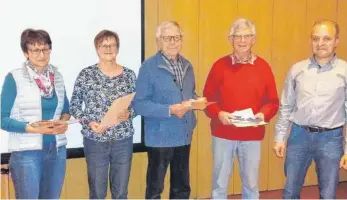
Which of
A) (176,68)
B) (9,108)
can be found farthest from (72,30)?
(9,108)

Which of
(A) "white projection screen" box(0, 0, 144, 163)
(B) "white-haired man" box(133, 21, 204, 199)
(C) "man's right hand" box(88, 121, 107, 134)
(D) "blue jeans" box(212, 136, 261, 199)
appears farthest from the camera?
(A) "white projection screen" box(0, 0, 144, 163)

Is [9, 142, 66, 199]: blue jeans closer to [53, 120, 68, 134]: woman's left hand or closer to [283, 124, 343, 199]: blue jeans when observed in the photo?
[53, 120, 68, 134]: woman's left hand

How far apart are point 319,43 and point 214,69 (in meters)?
0.72

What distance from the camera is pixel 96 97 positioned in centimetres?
272

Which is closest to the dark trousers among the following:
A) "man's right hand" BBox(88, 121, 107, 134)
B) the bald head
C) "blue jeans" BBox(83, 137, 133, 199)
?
"blue jeans" BBox(83, 137, 133, 199)

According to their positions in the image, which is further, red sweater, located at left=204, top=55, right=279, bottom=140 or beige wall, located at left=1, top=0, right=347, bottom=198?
beige wall, located at left=1, top=0, right=347, bottom=198

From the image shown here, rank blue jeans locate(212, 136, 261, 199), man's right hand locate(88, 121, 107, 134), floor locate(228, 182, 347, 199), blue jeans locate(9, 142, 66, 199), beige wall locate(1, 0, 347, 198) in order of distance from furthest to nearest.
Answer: floor locate(228, 182, 347, 199), beige wall locate(1, 0, 347, 198), blue jeans locate(212, 136, 261, 199), man's right hand locate(88, 121, 107, 134), blue jeans locate(9, 142, 66, 199)

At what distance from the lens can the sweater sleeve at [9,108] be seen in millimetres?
2408

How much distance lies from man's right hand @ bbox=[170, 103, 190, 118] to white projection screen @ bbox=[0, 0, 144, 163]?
0.92 meters

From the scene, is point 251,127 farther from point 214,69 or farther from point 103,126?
point 103,126

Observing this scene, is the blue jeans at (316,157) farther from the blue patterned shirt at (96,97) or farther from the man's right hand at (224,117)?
the blue patterned shirt at (96,97)

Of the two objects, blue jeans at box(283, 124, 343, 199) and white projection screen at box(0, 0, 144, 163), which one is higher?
white projection screen at box(0, 0, 144, 163)

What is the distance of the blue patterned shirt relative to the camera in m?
2.73

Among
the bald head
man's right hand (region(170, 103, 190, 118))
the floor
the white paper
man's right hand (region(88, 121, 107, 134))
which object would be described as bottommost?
the floor
